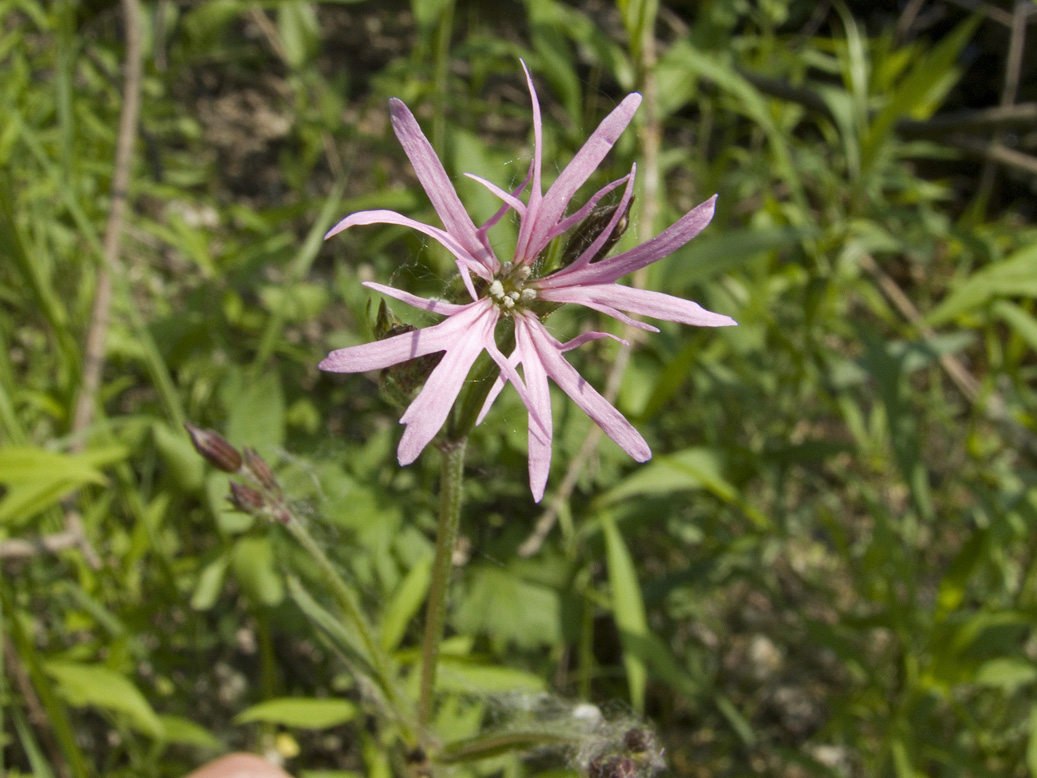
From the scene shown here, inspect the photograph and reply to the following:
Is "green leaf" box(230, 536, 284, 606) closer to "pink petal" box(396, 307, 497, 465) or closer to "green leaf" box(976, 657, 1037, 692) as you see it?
"pink petal" box(396, 307, 497, 465)

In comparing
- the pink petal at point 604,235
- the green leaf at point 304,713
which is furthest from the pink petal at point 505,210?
the green leaf at point 304,713

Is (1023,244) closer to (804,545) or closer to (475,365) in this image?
(804,545)

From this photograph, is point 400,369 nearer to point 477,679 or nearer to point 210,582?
point 477,679

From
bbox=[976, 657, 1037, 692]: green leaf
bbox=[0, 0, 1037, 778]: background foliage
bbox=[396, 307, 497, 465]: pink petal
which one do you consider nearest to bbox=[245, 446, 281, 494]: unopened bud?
bbox=[0, 0, 1037, 778]: background foliage

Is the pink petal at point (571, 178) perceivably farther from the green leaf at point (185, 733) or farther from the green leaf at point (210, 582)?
the green leaf at point (185, 733)

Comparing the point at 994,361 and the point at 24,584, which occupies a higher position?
the point at 994,361

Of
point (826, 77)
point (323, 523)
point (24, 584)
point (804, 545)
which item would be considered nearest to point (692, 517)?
point (804, 545)
